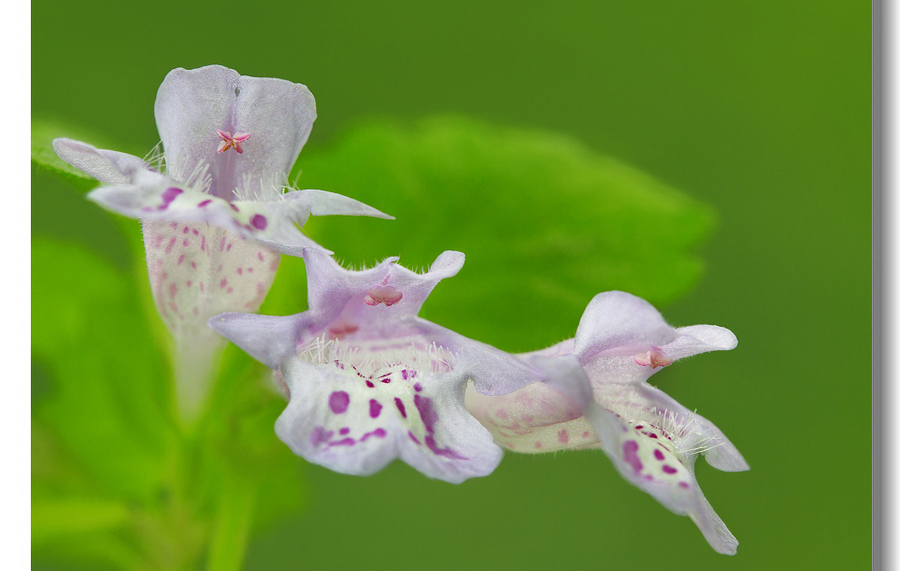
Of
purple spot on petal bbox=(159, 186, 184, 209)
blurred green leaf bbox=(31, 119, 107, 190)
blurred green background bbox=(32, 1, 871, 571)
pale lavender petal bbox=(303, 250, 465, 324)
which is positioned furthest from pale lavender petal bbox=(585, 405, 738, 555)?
blurred green background bbox=(32, 1, 871, 571)

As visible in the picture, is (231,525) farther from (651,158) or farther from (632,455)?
(651,158)

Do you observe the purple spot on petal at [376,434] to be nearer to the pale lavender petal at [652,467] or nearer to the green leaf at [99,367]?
the pale lavender petal at [652,467]

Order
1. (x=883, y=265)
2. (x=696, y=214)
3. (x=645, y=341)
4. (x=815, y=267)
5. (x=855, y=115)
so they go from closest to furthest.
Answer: (x=645, y=341)
(x=696, y=214)
(x=883, y=265)
(x=855, y=115)
(x=815, y=267)

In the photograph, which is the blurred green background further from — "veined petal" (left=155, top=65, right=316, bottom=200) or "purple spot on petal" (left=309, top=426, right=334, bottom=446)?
"purple spot on petal" (left=309, top=426, right=334, bottom=446)

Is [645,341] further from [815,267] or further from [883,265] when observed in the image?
[815,267]

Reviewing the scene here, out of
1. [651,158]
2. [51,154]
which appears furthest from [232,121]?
[651,158]

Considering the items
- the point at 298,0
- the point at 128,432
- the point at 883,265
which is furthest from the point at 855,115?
the point at 128,432
